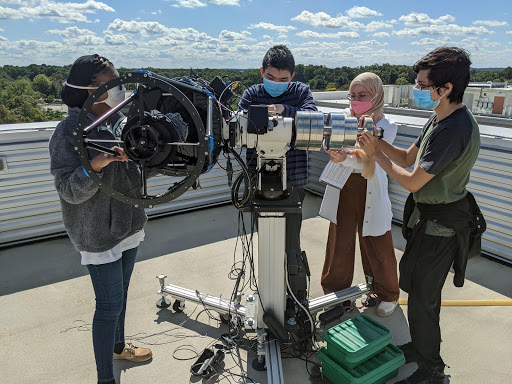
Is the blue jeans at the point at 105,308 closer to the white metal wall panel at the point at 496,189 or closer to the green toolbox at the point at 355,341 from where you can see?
the green toolbox at the point at 355,341

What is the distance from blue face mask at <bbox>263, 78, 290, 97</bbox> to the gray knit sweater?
3.73 feet

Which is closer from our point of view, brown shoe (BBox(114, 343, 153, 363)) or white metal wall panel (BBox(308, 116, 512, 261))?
brown shoe (BBox(114, 343, 153, 363))

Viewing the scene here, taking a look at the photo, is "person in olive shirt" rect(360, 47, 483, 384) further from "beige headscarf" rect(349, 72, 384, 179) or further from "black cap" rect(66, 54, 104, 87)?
"black cap" rect(66, 54, 104, 87)

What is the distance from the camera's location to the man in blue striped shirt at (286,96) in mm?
2594

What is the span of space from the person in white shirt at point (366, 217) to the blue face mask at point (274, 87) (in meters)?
0.46

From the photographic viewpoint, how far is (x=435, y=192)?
204cm

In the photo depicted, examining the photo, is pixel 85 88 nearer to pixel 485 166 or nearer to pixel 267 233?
pixel 267 233

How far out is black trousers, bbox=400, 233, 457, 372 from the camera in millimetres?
2102

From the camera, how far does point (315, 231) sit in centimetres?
439

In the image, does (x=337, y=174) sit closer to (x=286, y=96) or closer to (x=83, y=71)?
(x=286, y=96)

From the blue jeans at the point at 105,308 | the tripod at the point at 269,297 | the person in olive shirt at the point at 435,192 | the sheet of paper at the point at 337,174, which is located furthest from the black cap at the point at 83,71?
the sheet of paper at the point at 337,174

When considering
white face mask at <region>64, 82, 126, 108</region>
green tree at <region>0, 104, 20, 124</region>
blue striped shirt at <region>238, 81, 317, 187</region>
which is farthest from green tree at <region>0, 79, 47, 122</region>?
white face mask at <region>64, 82, 126, 108</region>

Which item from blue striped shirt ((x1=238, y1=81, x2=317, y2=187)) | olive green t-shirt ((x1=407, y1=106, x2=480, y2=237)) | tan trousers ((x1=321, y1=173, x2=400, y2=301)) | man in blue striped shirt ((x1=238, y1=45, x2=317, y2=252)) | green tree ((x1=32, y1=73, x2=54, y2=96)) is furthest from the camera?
green tree ((x1=32, y1=73, x2=54, y2=96))

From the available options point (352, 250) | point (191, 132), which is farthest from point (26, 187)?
point (352, 250)
